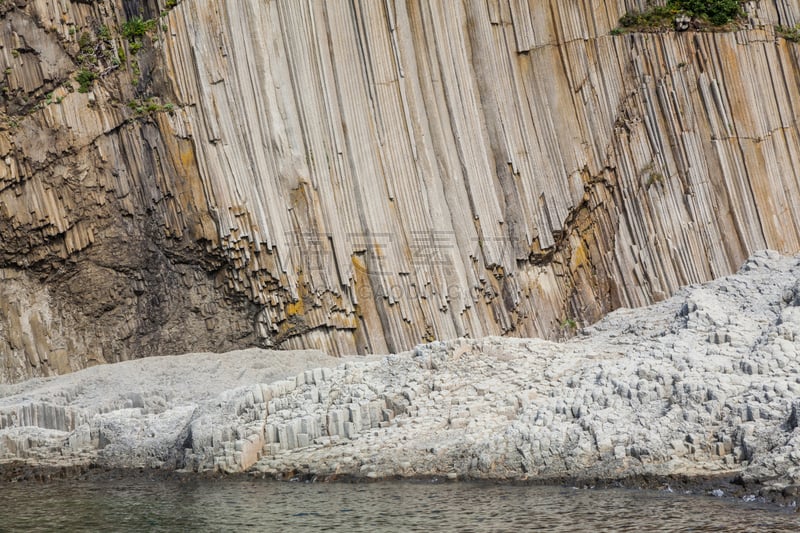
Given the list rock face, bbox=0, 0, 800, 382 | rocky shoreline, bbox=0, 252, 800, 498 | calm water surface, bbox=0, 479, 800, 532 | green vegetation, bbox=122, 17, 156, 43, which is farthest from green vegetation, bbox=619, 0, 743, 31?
calm water surface, bbox=0, 479, 800, 532

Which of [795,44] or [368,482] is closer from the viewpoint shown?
[368,482]

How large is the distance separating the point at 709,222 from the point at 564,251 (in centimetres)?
293

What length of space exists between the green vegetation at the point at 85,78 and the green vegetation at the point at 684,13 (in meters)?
11.1

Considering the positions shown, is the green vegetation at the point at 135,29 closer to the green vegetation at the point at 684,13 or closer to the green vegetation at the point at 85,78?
the green vegetation at the point at 85,78

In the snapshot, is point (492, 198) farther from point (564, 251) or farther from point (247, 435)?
point (247, 435)

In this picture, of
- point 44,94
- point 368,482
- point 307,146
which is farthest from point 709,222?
point 44,94

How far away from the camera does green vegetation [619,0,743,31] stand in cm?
1955

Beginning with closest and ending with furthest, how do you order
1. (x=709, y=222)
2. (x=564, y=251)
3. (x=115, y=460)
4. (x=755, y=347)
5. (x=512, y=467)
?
(x=512, y=467) → (x=755, y=347) → (x=115, y=460) → (x=709, y=222) → (x=564, y=251)

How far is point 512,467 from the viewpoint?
1229 cm

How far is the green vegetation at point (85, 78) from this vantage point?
19359 mm

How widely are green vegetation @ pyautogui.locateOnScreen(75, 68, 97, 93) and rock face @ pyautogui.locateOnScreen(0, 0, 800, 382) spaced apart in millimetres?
55

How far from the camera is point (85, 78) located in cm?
1939

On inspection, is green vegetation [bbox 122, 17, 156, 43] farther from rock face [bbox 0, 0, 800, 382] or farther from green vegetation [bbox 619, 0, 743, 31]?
green vegetation [bbox 619, 0, 743, 31]

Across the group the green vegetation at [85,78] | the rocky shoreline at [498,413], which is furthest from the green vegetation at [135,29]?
the rocky shoreline at [498,413]
